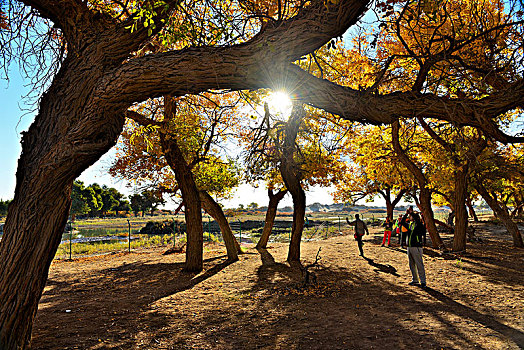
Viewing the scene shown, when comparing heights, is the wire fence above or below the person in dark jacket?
below

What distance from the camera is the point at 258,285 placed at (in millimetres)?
7875

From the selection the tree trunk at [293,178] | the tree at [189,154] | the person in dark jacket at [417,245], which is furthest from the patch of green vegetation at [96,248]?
the person in dark jacket at [417,245]

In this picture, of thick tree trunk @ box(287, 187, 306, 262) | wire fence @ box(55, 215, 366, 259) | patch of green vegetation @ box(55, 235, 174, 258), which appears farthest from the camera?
wire fence @ box(55, 215, 366, 259)

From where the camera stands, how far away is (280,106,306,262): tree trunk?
9.26 meters

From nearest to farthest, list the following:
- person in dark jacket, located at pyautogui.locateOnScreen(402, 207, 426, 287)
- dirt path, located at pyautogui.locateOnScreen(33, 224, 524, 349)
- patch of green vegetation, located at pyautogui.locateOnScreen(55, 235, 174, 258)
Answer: dirt path, located at pyautogui.locateOnScreen(33, 224, 524, 349)
person in dark jacket, located at pyautogui.locateOnScreen(402, 207, 426, 287)
patch of green vegetation, located at pyautogui.locateOnScreen(55, 235, 174, 258)

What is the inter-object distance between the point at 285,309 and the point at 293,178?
5099 millimetres

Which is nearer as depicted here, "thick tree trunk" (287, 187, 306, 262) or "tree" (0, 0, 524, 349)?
"tree" (0, 0, 524, 349)

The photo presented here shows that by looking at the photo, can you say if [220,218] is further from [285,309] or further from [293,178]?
[285,309]

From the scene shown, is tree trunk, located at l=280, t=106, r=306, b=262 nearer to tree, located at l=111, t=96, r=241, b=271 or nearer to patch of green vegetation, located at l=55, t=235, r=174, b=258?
tree, located at l=111, t=96, r=241, b=271

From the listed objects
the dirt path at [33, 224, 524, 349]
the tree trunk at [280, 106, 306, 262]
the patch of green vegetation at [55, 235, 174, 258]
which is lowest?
the patch of green vegetation at [55, 235, 174, 258]

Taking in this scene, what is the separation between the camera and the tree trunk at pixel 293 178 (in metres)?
9.26

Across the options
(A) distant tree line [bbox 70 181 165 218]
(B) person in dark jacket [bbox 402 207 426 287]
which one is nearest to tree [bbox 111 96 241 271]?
(B) person in dark jacket [bbox 402 207 426 287]

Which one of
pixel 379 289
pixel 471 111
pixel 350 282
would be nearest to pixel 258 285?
pixel 350 282

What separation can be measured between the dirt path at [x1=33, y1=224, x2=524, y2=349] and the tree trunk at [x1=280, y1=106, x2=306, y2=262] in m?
1.18
